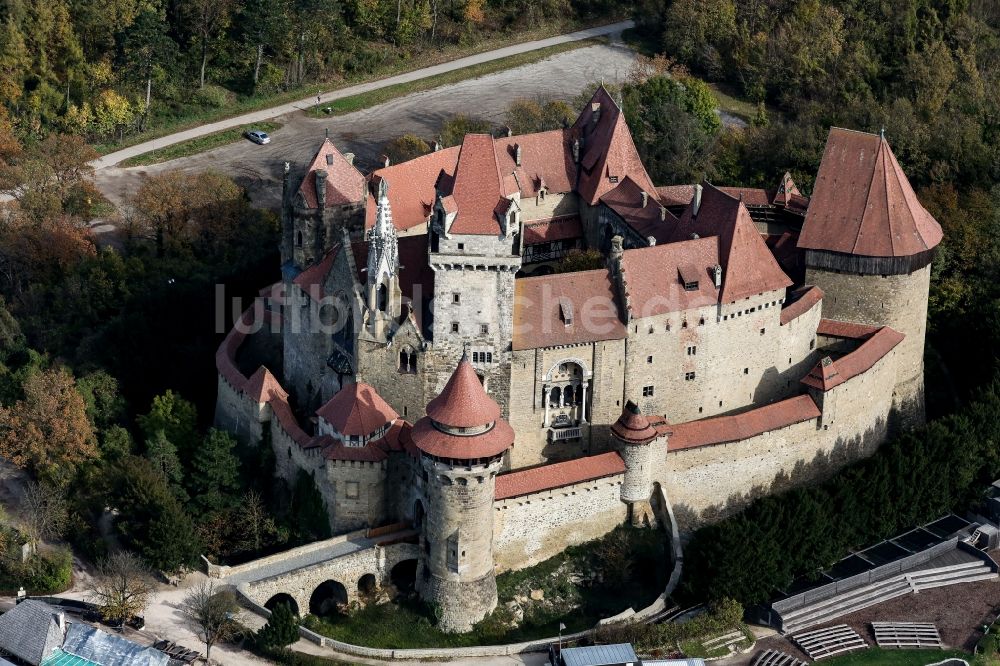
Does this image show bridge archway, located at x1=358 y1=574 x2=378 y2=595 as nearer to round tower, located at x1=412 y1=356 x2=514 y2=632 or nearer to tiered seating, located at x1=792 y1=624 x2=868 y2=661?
round tower, located at x1=412 y1=356 x2=514 y2=632

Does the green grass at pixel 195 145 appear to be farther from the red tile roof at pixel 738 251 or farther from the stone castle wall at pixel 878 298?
the stone castle wall at pixel 878 298

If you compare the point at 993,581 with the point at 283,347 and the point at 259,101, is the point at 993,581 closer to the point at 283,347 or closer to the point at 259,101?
the point at 283,347

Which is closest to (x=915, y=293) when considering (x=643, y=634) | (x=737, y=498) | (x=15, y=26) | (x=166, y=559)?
(x=737, y=498)

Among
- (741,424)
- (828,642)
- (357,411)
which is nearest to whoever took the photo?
(357,411)

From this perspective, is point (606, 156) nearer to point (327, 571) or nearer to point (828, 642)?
point (828, 642)

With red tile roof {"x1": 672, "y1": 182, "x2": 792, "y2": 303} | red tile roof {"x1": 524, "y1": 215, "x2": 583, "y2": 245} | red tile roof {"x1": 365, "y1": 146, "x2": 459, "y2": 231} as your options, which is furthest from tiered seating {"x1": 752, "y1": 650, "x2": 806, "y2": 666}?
red tile roof {"x1": 365, "y1": 146, "x2": 459, "y2": 231}

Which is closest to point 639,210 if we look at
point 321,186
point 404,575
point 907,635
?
point 321,186

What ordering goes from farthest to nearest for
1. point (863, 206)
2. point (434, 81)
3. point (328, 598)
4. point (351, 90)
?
point (434, 81) < point (351, 90) < point (863, 206) < point (328, 598)

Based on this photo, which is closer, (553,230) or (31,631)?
(31,631)
